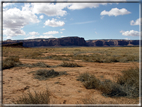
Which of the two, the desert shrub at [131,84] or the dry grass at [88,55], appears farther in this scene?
the dry grass at [88,55]

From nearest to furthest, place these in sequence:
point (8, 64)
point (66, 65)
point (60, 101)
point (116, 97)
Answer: point (60, 101)
point (116, 97)
point (8, 64)
point (66, 65)

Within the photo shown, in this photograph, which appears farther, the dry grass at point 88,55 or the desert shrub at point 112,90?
the dry grass at point 88,55

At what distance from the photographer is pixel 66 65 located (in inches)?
397

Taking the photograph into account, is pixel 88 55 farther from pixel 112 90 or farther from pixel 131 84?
pixel 112 90

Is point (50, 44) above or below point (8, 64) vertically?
above

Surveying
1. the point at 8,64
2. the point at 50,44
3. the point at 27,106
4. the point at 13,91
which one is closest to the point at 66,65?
the point at 8,64

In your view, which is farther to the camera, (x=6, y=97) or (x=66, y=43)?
(x=66, y=43)

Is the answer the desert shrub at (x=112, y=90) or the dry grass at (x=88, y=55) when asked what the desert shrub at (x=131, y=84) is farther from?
the dry grass at (x=88, y=55)

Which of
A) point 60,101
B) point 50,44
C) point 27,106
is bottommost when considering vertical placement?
point 60,101

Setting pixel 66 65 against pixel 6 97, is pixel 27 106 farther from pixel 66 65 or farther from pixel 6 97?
pixel 66 65

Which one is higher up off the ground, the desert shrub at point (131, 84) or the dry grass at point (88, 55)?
the dry grass at point (88, 55)

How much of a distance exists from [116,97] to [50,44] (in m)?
150

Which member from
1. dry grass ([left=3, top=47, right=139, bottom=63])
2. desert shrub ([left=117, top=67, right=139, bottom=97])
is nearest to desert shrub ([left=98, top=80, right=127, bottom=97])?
desert shrub ([left=117, top=67, right=139, bottom=97])

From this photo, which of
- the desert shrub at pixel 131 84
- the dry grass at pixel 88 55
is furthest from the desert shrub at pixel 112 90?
the dry grass at pixel 88 55
